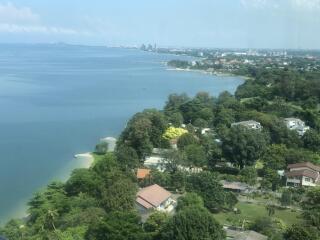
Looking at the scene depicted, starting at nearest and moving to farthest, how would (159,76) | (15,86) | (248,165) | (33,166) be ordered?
(248,165) → (33,166) → (15,86) → (159,76)

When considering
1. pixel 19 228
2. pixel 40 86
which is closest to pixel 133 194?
pixel 19 228

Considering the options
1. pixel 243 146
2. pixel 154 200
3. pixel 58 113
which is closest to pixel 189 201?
pixel 154 200

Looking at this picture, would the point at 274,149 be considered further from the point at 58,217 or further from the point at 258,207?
the point at 58,217

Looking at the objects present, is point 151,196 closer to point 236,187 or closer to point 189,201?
point 189,201

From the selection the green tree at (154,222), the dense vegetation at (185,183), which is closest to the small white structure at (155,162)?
the dense vegetation at (185,183)

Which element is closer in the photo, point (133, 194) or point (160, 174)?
point (133, 194)

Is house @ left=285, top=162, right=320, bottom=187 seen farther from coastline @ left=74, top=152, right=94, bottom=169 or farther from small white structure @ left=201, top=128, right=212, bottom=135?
coastline @ left=74, top=152, right=94, bottom=169

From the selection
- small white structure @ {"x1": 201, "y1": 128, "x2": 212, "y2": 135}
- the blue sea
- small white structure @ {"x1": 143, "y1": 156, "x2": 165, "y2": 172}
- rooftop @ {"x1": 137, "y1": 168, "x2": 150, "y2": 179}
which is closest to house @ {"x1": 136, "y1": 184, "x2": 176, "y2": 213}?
rooftop @ {"x1": 137, "y1": 168, "x2": 150, "y2": 179}
